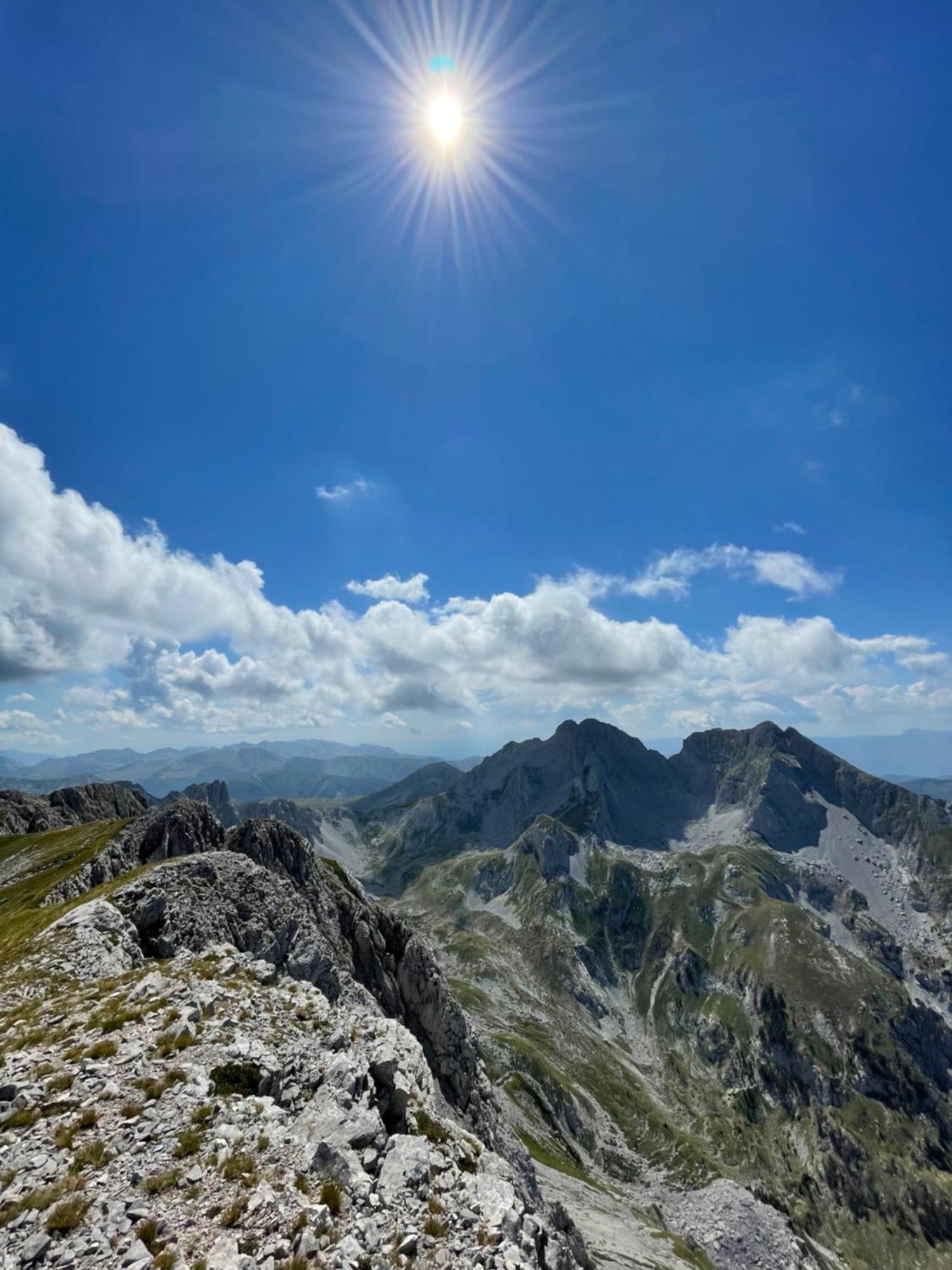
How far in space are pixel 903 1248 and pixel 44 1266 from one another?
968ft

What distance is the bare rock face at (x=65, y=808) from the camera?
444 ft

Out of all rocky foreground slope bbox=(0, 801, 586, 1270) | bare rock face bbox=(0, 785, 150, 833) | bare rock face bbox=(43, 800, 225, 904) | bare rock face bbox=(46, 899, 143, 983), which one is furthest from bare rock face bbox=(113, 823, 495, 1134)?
bare rock face bbox=(0, 785, 150, 833)

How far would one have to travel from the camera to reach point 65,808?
150 m

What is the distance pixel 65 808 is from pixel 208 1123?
170m

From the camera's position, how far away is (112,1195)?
13.2 metres

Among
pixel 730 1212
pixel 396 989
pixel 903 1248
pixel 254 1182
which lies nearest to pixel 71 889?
pixel 396 989

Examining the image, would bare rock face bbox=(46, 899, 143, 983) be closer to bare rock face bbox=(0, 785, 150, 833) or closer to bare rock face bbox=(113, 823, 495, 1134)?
bare rock face bbox=(113, 823, 495, 1134)

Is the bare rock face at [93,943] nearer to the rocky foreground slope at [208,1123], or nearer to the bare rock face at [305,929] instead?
the rocky foreground slope at [208,1123]

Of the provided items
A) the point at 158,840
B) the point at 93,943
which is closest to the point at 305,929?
the point at 93,943

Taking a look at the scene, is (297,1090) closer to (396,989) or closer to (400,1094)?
(400,1094)

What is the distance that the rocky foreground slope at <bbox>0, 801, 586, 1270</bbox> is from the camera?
12758 millimetres

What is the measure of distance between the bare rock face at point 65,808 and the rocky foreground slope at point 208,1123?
121543 millimetres

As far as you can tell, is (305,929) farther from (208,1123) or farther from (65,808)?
(65,808)

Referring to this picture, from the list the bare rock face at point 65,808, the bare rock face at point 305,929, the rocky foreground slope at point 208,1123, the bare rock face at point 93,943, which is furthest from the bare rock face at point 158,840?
the bare rock face at point 65,808
